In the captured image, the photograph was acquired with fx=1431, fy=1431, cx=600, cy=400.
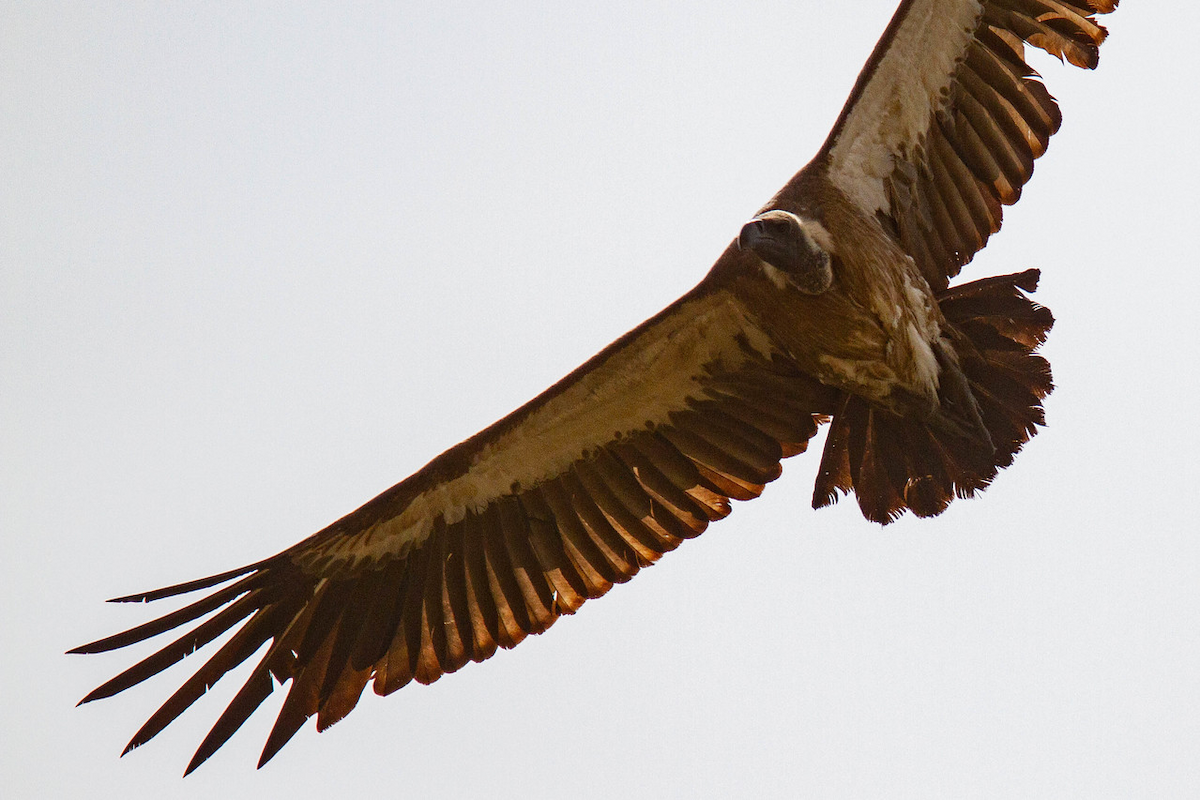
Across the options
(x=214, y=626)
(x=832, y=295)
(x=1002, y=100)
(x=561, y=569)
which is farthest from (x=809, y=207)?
(x=214, y=626)

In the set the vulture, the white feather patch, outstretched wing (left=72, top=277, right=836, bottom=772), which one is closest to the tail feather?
the vulture

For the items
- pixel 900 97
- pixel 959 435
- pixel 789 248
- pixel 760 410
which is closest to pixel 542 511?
pixel 760 410

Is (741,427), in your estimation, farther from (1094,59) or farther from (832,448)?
(1094,59)

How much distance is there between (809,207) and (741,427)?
3.97 ft

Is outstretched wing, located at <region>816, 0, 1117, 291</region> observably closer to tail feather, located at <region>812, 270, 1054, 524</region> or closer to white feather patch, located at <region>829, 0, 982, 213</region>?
white feather patch, located at <region>829, 0, 982, 213</region>

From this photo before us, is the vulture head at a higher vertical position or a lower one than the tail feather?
higher

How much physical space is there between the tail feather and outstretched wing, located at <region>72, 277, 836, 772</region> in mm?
296

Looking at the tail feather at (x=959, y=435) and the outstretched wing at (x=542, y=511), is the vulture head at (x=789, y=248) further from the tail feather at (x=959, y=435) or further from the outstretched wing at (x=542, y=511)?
the tail feather at (x=959, y=435)

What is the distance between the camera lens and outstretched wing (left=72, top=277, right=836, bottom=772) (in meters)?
7.05

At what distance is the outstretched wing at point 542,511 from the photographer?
7.05 m

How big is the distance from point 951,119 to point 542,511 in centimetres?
284

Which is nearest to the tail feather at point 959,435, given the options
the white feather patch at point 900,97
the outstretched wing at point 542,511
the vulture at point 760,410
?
the vulture at point 760,410

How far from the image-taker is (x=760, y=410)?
7.33 meters

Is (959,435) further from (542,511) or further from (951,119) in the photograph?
(542,511)
